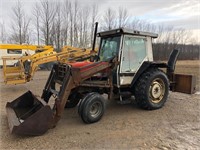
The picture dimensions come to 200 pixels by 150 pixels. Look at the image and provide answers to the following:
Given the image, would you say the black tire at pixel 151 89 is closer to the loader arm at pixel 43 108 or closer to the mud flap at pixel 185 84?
the mud flap at pixel 185 84

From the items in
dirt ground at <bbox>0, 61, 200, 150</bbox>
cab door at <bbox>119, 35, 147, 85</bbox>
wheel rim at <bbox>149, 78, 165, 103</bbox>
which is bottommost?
dirt ground at <bbox>0, 61, 200, 150</bbox>

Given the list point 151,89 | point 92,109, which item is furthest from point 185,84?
point 92,109

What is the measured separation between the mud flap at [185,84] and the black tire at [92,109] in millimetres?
3004

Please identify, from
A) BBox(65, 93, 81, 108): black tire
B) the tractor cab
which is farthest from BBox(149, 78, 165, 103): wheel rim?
BBox(65, 93, 81, 108): black tire

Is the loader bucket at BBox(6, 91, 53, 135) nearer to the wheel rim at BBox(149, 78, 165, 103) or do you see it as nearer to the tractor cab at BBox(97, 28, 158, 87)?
the tractor cab at BBox(97, 28, 158, 87)

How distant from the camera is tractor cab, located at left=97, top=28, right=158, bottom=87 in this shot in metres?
5.02

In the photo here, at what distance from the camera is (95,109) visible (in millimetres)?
4469

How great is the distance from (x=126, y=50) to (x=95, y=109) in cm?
172

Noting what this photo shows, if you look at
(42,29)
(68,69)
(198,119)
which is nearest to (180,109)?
(198,119)

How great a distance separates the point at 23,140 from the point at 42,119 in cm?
49

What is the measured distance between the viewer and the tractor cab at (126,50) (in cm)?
502

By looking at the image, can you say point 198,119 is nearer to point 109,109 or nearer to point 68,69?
point 109,109

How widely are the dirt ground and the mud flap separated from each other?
0.73 m

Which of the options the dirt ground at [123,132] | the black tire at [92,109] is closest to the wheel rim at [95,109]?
the black tire at [92,109]
